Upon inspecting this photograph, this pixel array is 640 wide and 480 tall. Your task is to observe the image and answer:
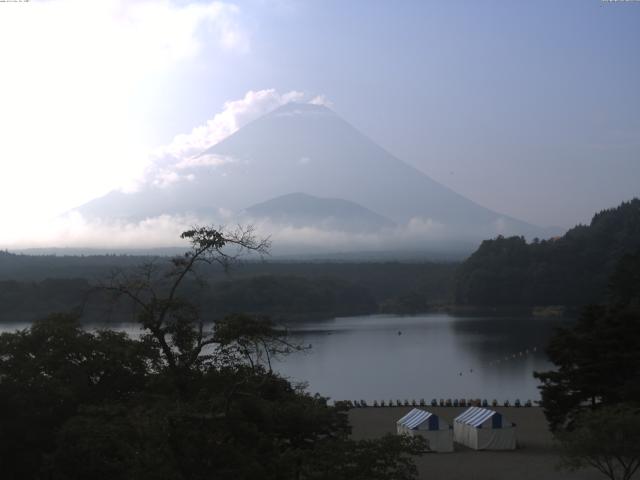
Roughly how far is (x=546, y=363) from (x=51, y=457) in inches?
897

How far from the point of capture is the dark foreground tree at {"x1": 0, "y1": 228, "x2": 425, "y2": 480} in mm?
4969

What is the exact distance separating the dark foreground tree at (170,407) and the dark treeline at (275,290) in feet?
73.5

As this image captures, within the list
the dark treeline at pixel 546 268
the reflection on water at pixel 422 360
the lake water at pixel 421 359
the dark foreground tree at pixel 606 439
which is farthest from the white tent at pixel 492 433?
the dark treeline at pixel 546 268

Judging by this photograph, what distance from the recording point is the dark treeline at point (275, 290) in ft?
152

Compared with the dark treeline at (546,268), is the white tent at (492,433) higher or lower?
lower

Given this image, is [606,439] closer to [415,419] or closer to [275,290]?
[415,419]

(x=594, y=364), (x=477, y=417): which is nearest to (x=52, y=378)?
(x=477, y=417)

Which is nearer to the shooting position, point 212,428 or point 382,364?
point 212,428

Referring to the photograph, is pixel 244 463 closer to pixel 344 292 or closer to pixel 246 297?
pixel 246 297

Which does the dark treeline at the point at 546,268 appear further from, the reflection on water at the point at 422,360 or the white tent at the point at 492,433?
the white tent at the point at 492,433

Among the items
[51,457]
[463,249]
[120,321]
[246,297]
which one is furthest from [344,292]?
[463,249]

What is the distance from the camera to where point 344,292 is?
192 ft

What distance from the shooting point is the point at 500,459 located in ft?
39.3

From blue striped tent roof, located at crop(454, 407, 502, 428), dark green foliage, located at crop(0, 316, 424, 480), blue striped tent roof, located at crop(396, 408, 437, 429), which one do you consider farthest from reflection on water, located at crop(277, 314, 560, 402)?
dark green foliage, located at crop(0, 316, 424, 480)
